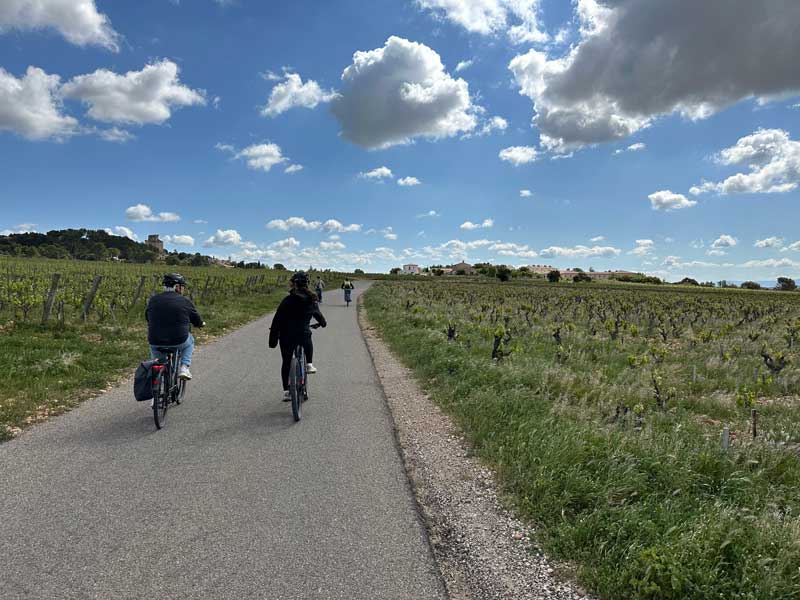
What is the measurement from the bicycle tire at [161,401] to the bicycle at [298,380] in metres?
1.65

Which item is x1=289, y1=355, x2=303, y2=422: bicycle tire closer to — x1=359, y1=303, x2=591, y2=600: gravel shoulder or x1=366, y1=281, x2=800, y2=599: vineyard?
x1=359, y1=303, x2=591, y2=600: gravel shoulder

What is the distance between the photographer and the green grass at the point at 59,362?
6320 millimetres

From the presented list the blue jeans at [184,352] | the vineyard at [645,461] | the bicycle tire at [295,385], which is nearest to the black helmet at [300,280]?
the bicycle tire at [295,385]

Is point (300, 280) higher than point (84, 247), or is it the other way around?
point (84, 247)

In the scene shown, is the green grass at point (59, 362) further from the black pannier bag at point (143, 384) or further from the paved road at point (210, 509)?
the black pannier bag at point (143, 384)

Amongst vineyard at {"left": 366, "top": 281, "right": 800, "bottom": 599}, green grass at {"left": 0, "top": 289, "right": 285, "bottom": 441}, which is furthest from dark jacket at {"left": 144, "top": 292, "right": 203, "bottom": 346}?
vineyard at {"left": 366, "top": 281, "right": 800, "bottom": 599}

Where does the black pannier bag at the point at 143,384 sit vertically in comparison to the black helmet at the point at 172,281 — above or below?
below

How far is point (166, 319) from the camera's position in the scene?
6.12m

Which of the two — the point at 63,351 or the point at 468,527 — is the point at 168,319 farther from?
the point at 63,351

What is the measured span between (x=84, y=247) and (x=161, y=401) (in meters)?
166

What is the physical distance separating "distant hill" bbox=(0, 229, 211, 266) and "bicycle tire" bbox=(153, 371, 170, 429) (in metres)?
118

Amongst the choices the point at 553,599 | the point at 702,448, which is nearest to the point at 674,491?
the point at 702,448

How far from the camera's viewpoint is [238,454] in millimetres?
5008

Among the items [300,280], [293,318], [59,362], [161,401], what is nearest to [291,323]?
[293,318]
